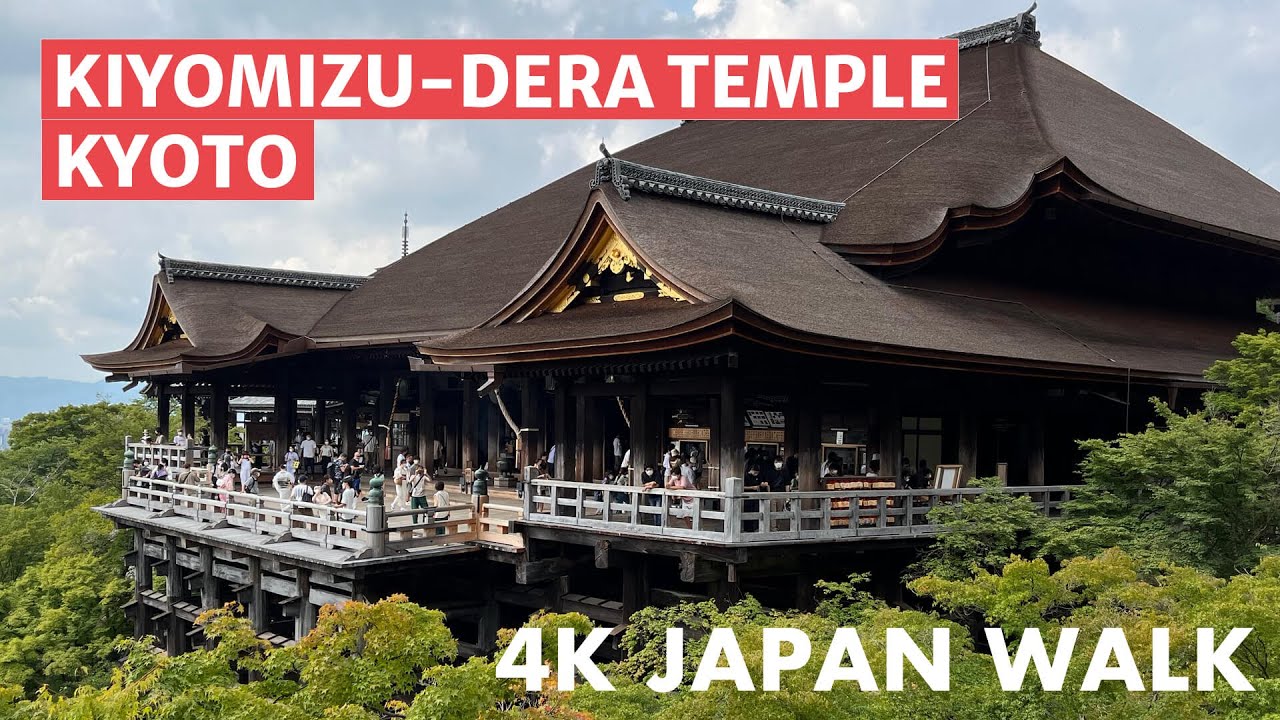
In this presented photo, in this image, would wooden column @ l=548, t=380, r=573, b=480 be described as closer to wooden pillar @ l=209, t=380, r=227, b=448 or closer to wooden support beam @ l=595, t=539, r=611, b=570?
wooden support beam @ l=595, t=539, r=611, b=570

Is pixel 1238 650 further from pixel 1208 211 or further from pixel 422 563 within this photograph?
pixel 1208 211

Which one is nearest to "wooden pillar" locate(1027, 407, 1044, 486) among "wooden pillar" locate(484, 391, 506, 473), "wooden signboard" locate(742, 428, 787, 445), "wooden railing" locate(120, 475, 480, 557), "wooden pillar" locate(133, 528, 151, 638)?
"wooden signboard" locate(742, 428, 787, 445)

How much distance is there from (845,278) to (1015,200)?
14.4ft

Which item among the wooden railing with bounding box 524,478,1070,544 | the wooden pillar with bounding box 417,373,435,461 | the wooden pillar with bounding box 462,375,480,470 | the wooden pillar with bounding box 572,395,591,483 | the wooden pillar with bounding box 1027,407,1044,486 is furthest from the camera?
the wooden pillar with bounding box 417,373,435,461

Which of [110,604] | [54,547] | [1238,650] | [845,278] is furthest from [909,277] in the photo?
[54,547]

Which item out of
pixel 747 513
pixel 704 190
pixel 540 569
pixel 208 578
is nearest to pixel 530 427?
pixel 540 569

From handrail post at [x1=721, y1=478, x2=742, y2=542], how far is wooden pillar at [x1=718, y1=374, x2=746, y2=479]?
2.54 ft

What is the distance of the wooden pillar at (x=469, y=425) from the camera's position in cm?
2767

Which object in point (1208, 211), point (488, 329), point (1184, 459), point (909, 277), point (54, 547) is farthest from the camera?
point (54, 547)

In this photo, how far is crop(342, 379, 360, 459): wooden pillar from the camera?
102 feet

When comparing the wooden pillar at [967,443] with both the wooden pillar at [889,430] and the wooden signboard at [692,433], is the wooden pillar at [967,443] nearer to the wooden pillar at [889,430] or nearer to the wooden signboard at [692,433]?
the wooden pillar at [889,430]

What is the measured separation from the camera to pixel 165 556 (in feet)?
85.0

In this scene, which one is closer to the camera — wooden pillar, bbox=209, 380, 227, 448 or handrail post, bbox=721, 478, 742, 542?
handrail post, bbox=721, 478, 742, 542

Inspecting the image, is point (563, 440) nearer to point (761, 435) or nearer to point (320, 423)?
point (761, 435)
